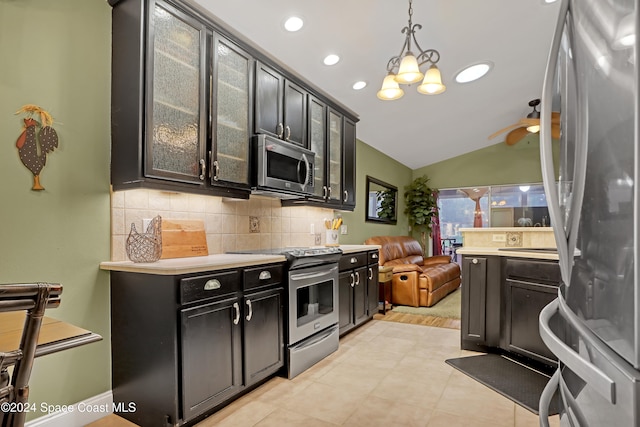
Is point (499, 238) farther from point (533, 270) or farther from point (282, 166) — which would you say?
point (282, 166)

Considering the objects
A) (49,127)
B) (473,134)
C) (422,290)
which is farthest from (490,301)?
(473,134)

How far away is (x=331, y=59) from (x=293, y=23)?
660 mm

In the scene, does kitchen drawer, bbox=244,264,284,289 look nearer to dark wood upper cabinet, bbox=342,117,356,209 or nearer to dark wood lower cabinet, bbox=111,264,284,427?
dark wood lower cabinet, bbox=111,264,284,427

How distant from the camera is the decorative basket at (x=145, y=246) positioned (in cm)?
214

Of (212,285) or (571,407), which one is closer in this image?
(571,407)

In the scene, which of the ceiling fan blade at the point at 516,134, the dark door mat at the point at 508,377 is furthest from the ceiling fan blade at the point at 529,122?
the dark door mat at the point at 508,377

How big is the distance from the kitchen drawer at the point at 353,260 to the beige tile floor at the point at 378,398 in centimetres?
83

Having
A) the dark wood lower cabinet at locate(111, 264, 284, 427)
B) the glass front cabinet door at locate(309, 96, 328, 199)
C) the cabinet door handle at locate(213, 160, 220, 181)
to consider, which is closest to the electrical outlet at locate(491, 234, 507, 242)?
the glass front cabinet door at locate(309, 96, 328, 199)

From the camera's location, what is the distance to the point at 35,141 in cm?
188

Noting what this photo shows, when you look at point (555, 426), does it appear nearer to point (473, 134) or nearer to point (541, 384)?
point (541, 384)

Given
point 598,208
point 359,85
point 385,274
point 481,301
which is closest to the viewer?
point 598,208

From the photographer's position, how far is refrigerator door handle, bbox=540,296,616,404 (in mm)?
562

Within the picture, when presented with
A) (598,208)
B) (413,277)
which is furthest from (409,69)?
(413,277)

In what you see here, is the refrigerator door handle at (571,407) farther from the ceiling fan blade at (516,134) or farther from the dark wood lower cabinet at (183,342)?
the ceiling fan blade at (516,134)
